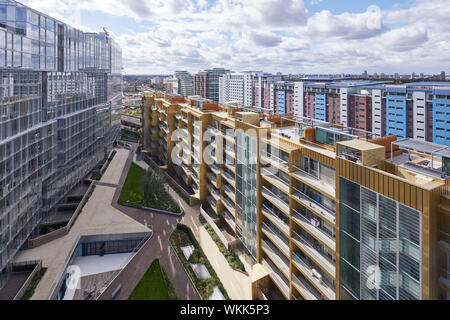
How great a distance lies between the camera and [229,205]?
2522cm

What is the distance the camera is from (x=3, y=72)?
60.6 feet

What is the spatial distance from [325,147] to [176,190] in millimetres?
22467

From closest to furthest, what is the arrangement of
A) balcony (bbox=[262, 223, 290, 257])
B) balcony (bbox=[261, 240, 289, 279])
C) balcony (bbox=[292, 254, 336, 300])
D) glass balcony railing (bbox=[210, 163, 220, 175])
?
balcony (bbox=[292, 254, 336, 300]), balcony (bbox=[262, 223, 290, 257]), balcony (bbox=[261, 240, 289, 279]), glass balcony railing (bbox=[210, 163, 220, 175])

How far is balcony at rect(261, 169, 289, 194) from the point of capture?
16.8 metres

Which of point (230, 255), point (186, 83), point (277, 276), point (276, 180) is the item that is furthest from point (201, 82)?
point (277, 276)

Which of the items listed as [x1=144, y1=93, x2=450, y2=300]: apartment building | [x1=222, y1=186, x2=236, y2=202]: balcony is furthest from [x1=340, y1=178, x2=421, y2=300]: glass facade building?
[x1=222, y1=186, x2=236, y2=202]: balcony

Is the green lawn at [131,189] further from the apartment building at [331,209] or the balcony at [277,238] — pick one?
the balcony at [277,238]

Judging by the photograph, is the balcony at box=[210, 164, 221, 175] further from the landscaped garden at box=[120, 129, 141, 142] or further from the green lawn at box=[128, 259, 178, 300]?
the landscaped garden at box=[120, 129, 141, 142]

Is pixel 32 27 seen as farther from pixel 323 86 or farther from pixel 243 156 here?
pixel 323 86

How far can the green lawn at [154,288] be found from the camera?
1884 cm

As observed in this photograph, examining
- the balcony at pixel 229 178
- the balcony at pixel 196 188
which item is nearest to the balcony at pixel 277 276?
the balcony at pixel 229 178

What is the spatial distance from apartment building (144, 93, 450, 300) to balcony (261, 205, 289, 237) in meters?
0.07
